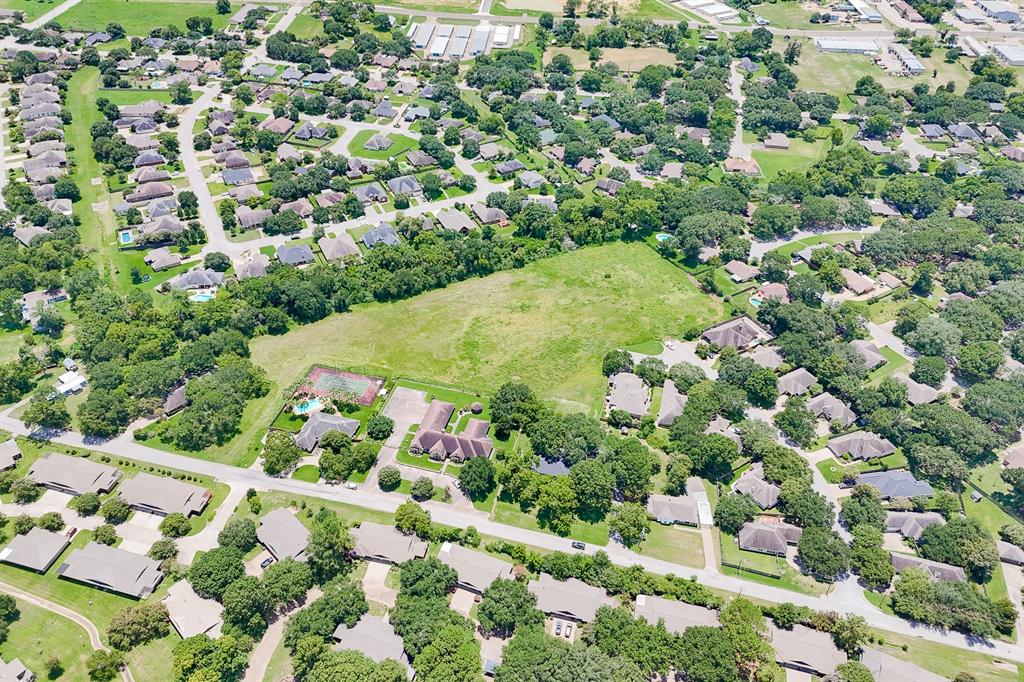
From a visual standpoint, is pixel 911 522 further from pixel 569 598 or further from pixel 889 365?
pixel 569 598

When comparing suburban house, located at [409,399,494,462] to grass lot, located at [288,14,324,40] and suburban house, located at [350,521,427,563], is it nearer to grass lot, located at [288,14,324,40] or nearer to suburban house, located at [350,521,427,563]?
suburban house, located at [350,521,427,563]

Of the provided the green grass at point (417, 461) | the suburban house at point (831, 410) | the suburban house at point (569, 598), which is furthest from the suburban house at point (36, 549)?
the suburban house at point (831, 410)

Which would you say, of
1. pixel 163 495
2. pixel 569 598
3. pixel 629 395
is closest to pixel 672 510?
pixel 569 598

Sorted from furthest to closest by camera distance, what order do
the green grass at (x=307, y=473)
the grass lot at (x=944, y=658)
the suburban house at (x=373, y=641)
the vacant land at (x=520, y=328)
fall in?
the vacant land at (x=520, y=328) < the green grass at (x=307, y=473) < the grass lot at (x=944, y=658) < the suburban house at (x=373, y=641)

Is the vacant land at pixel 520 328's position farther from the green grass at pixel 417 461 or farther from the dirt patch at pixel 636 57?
the dirt patch at pixel 636 57

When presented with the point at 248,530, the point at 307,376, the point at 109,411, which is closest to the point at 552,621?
the point at 248,530

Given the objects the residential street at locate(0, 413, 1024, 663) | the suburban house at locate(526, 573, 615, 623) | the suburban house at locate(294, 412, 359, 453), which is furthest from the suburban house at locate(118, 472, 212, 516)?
the suburban house at locate(526, 573, 615, 623)
